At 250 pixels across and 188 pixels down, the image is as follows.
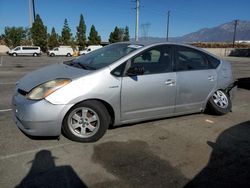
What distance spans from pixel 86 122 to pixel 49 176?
3.66 feet

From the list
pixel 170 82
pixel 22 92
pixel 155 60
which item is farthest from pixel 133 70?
pixel 22 92

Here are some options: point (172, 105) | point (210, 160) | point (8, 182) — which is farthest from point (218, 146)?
point (8, 182)

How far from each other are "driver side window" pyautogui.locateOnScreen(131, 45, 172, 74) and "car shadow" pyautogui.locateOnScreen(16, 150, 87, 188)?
196cm

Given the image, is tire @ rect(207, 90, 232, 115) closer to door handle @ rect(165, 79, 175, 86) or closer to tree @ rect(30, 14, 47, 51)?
door handle @ rect(165, 79, 175, 86)

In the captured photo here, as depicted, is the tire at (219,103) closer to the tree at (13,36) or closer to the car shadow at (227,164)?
the car shadow at (227,164)

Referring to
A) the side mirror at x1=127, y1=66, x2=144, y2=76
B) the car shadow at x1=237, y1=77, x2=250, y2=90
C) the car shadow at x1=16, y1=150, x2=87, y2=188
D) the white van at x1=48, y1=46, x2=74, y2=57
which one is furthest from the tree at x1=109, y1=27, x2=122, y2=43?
the car shadow at x1=16, y1=150, x2=87, y2=188

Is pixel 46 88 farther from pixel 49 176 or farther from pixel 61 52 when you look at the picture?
pixel 61 52

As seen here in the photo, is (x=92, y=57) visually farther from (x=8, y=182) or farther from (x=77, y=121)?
(x=8, y=182)

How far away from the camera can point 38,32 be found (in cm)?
5866

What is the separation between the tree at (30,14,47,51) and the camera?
191ft

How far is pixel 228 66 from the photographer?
5773 millimetres

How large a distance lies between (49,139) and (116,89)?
125 cm

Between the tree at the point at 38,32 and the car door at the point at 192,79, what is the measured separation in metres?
57.4

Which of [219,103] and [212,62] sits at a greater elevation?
[212,62]
